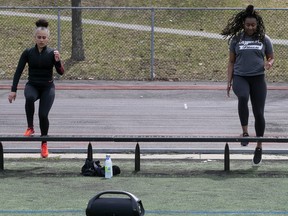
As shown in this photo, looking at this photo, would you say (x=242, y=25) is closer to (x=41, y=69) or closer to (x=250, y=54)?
(x=250, y=54)

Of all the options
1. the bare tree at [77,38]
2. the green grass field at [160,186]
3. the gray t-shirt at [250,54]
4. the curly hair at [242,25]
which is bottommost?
the green grass field at [160,186]

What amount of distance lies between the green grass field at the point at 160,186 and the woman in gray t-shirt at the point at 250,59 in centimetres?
→ 63

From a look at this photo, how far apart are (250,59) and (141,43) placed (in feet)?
45.0

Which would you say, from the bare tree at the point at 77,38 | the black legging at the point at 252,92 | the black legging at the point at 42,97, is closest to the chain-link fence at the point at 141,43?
the bare tree at the point at 77,38

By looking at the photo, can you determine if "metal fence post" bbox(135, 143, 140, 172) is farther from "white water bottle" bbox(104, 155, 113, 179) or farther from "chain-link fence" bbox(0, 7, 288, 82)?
"chain-link fence" bbox(0, 7, 288, 82)

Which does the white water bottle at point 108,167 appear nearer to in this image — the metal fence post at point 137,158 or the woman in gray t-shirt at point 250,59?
the metal fence post at point 137,158

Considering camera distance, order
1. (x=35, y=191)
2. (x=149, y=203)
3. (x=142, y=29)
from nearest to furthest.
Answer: (x=149, y=203) → (x=35, y=191) → (x=142, y=29)

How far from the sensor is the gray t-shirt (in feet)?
34.8

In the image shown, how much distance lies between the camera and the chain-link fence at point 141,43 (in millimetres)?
22125

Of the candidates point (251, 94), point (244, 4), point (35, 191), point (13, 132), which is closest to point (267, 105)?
point (13, 132)

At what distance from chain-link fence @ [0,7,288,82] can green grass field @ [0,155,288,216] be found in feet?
34.9

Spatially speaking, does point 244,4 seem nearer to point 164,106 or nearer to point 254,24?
point 164,106

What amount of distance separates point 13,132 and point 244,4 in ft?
50.4

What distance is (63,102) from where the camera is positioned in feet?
58.2
